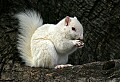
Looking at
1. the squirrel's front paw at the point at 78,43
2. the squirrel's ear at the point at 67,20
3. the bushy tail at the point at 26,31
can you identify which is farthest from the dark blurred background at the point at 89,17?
the squirrel's front paw at the point at 78,43

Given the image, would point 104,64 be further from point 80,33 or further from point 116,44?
point 116,44

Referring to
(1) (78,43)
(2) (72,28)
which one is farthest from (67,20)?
(1) (78,43)

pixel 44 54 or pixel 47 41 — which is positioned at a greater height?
pixel 47 41

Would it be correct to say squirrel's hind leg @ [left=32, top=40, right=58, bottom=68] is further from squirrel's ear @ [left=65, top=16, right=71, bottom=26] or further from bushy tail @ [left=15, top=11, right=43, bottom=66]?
squirrel's ear @ [left=65, top=16, right=71, bottom=26]

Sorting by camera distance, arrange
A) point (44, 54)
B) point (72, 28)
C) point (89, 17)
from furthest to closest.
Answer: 1. point (89, 17)
2. point (72, 28)
3. point (44, 54)

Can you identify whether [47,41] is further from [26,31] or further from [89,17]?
[89,17]

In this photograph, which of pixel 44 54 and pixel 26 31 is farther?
pixel 26 31

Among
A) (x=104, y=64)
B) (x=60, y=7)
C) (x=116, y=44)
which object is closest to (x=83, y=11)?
(x=60, y=7)
